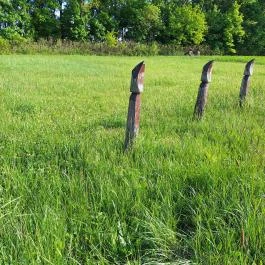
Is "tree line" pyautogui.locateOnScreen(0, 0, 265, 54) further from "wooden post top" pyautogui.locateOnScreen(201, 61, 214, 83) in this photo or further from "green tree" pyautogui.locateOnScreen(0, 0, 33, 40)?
"wooden post top" pyautogui.locateOnScreen(201, 61, 214, 83)

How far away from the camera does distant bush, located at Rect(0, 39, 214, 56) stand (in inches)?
1443

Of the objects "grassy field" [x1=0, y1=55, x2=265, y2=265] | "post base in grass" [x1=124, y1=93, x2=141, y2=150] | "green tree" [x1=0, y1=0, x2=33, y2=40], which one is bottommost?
"grassy field" [x1=0, y1=55, x2=265, y2=265]

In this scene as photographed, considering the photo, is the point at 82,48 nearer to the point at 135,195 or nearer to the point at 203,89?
the point at 203,89

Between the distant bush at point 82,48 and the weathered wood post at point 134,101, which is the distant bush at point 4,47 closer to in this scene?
the distant bush at point 82,48

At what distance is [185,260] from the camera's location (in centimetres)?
226

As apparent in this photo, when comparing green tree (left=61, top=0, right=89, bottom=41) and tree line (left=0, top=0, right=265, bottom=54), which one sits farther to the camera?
green tree (left=61, top=0, right=89, bottom=41)

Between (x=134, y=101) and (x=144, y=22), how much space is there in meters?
51.8

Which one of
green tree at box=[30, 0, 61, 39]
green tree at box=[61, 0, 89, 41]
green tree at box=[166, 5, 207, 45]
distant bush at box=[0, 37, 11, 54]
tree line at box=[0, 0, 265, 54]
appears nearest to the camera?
distant bush at box=[0, 37, 11, 54]

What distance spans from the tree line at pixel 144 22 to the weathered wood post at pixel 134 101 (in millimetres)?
42608

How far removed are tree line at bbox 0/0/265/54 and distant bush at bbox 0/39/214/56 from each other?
13.4ft

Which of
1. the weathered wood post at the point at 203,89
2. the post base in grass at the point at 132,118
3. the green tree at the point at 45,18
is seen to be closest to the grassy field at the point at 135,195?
the post base in grass at the point at 132,118

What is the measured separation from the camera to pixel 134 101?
398 centimetres

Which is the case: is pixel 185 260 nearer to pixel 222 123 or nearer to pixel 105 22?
pixel 222 123

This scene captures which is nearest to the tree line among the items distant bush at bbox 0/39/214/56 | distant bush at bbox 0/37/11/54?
distant bush at bbox 0/39/214/56
